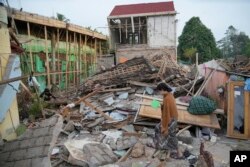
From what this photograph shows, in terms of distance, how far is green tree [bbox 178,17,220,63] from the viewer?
37062 millimetres

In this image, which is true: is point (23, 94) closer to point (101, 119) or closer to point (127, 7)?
point (101, 119)

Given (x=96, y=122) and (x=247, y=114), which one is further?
(x=96, y=122)

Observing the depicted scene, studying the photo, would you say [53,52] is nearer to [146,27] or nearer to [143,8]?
[146,27]

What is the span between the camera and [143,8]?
1077 inches

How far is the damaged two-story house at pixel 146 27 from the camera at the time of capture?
25.2 m

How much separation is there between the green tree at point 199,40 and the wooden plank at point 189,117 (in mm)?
29446

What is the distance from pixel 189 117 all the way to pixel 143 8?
20543mm

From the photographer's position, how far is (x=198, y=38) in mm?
37125

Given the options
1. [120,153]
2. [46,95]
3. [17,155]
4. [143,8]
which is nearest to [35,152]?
[17,155]

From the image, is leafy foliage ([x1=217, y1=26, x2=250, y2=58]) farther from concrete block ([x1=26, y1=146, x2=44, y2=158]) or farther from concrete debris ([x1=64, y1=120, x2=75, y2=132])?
concrete block ([x1=26, y1=146, x2=44, y2=158])

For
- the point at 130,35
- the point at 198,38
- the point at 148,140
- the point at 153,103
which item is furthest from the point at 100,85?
the point at 198,38

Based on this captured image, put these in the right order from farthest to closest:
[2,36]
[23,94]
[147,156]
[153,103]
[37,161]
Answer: [23,94] < [153,103] < [147,156] < [2,36] < [37,161]

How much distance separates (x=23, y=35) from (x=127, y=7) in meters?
17.9

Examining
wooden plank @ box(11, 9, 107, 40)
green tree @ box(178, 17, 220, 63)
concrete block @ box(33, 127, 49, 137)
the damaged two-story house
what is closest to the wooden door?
concrete block @ box(33, 127, 49, 137)
